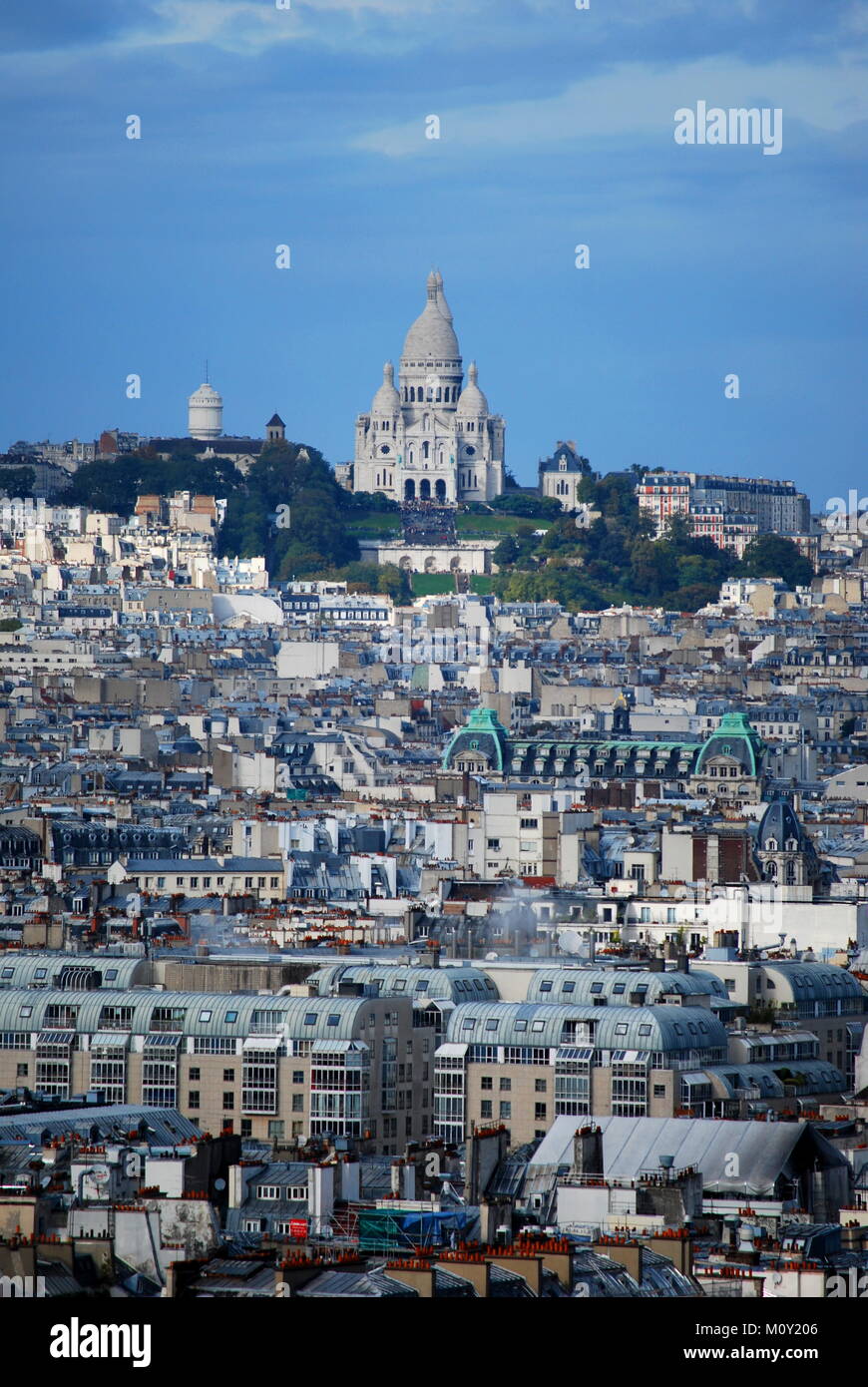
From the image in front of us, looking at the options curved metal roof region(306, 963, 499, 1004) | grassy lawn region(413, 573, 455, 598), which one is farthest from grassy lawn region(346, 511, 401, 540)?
curved metal roof region(306, 963, 499, 1004)

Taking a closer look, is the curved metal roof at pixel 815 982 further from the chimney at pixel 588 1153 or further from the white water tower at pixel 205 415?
the white water tower at pixel 205 415

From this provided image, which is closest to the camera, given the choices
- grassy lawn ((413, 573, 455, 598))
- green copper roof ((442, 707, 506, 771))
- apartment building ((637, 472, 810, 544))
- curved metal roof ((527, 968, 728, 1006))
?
curved metal roof ((527, 968, 728, 1006))

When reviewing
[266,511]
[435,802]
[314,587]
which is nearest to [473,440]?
[266,511]

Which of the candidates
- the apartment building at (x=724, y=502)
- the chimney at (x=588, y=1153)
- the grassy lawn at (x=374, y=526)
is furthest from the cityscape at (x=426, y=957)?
the apartment building at (x=724, y=502)

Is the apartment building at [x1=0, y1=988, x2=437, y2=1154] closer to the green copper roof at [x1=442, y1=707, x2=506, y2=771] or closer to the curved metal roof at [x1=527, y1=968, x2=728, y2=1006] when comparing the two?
the curved metal roof at [x1=527, y1=968, x2=728, y2=1006]
